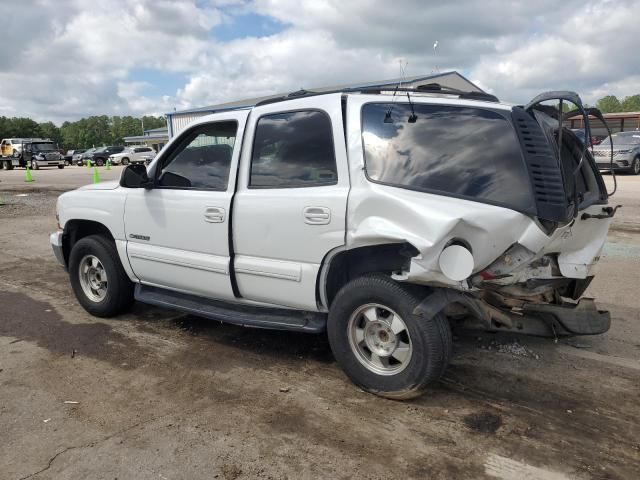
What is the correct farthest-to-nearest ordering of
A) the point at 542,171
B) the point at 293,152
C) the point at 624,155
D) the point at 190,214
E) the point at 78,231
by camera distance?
the point at 624,155 < the point at 78,231 < the point at 190,214 < the point at 293,152 < the point at 542,171

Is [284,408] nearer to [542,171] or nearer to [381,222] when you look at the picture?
[381,222]

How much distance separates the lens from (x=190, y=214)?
13.9 feet

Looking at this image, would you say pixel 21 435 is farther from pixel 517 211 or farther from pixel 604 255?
pixel 604 255

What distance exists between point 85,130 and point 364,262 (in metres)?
148

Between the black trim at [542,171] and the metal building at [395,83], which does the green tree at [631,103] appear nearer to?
the metal building at [395,83]

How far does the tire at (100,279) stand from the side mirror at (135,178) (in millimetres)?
777

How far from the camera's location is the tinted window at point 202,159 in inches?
167

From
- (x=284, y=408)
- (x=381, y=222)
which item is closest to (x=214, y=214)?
(x=381, y=222)

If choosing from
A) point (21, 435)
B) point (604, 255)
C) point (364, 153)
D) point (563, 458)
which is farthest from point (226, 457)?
point (604, 255)

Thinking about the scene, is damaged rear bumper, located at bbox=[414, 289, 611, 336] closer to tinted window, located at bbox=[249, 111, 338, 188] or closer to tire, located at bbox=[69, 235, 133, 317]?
tinted window, located at bbox=[249, 111, 338, 188]

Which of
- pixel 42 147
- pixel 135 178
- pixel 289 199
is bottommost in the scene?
pixel 289 199

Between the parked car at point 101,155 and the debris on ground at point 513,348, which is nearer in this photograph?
the debris on ground at point 513,348

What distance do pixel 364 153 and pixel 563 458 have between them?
6.93ft

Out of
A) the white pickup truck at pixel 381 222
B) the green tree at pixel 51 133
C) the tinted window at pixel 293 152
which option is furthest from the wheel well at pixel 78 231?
the green tree at pixel 51 133
